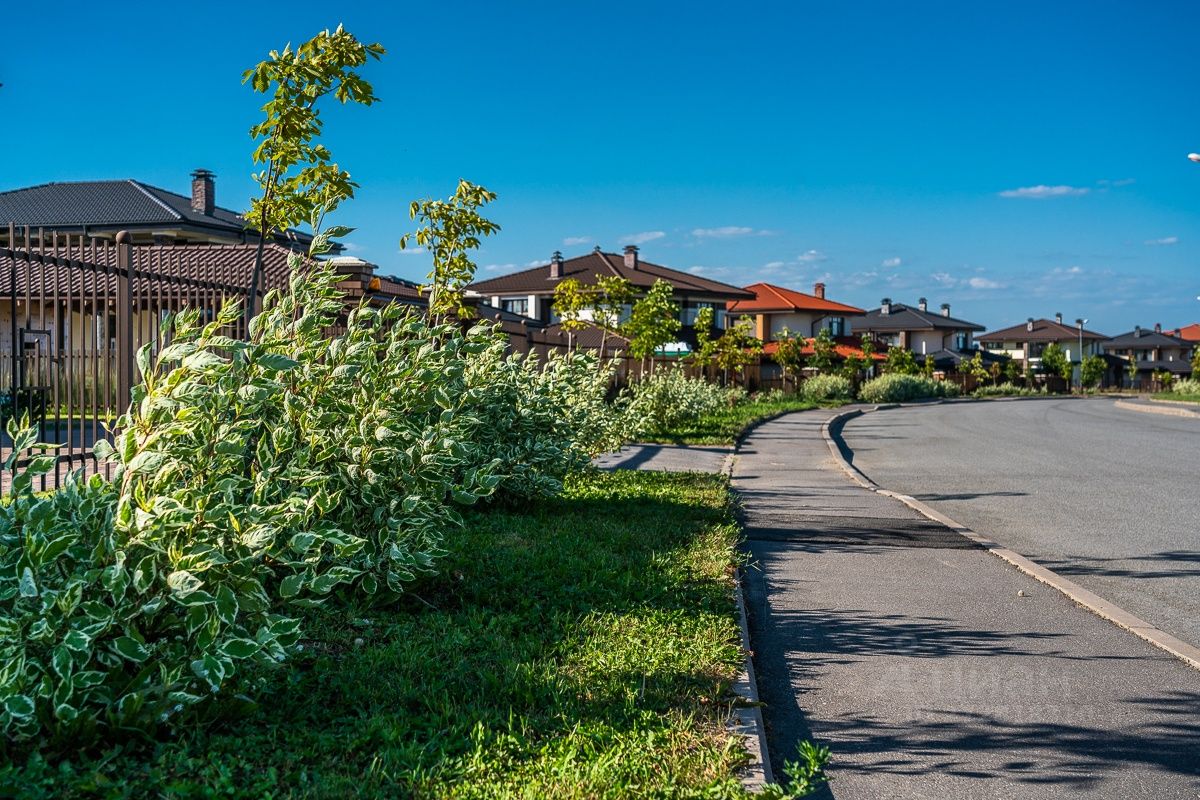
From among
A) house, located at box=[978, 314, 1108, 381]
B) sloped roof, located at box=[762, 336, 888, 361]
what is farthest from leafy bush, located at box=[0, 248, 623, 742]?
house, located at box=[978, 314, 1108, 381]

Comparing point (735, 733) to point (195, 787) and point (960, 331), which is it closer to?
point (195, 787)

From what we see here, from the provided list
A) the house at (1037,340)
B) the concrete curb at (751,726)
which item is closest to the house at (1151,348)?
the house at (1037,340)

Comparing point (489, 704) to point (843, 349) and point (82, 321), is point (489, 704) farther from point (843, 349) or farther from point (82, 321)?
point (843, 349)

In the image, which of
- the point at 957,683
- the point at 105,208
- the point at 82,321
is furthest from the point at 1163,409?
the point at 82,321

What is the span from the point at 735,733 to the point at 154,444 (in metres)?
2.59

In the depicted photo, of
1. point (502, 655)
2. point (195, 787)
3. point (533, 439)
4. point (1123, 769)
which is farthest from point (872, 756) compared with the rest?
point (533, 439)

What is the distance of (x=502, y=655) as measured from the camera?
4941mm

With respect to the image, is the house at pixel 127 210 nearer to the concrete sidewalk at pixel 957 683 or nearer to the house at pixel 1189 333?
the concrete sidewalk at pixel 957 683

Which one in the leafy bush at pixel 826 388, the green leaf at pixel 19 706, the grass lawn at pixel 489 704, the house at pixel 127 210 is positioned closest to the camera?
the green leaf at pixel 19 706

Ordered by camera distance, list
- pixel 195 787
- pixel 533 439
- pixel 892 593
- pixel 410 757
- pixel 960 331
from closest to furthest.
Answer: pixel 195 787
pixel 410 757
pixel 892 593
pixel 533 439
pixel 960 331

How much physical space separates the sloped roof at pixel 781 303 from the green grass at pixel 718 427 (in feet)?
111

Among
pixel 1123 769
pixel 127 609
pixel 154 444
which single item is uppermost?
pixel 154 444

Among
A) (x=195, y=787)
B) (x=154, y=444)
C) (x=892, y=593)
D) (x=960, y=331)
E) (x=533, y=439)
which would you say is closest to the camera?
(x=195, y=787)

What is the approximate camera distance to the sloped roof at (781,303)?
72.9 m
